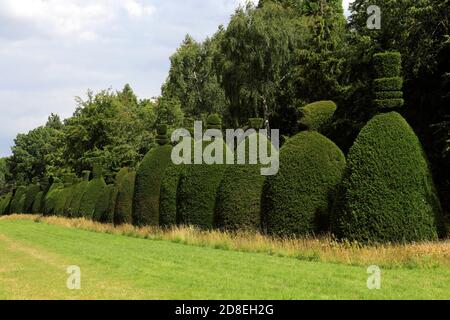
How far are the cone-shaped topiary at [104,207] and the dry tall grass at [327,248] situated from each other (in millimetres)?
9676

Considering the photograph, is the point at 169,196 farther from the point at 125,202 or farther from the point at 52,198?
the point at 52,198

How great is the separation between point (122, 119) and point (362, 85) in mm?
26768

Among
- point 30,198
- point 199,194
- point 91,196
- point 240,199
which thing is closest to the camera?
point 240,199

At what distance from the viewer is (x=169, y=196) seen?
1881cm

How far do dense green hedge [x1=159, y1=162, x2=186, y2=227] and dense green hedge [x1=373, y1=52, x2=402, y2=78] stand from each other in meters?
8.52

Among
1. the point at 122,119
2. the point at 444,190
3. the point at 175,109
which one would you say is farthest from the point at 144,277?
the point at 122,119

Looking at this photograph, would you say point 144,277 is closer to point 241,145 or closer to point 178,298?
point 178,298

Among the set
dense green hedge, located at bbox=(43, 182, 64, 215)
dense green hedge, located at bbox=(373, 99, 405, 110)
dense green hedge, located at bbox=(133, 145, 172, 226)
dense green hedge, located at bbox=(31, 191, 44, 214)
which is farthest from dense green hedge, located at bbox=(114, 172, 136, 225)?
dense green hedge, located at bbox=(31, 191, 44, 214)

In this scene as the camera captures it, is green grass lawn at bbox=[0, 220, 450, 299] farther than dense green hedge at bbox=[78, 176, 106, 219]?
No

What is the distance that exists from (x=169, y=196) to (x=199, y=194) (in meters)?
2.02

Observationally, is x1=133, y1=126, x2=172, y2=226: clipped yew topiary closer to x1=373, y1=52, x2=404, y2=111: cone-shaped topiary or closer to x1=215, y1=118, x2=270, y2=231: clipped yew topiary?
x1=215, y1=118, x2=270, y2=231: clipped yew topiary

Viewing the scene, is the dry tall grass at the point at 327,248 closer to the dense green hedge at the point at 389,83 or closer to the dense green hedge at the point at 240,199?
the dense green hedge at the point at 240,199

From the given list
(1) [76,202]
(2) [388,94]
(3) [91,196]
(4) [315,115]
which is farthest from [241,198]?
(1) [76,202]

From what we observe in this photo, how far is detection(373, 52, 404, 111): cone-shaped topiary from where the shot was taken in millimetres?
11805
